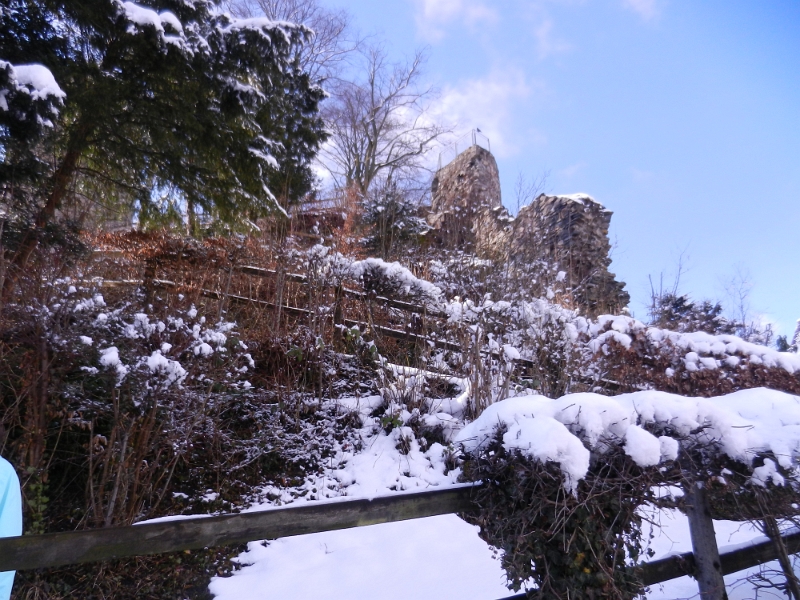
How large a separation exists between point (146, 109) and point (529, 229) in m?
6.29

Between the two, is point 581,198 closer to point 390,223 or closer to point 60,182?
point 390,223

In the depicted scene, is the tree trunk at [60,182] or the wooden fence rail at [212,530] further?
the tree trunk at [60,182]

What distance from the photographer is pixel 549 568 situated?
73.5 inches

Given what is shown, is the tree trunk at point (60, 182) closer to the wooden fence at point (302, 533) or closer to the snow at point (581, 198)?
the wooden fence at point (302, 533)

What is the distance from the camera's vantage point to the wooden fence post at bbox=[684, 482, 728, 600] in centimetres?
218

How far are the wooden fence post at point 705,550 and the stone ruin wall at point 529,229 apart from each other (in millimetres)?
5975

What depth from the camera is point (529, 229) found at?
8.62 meters

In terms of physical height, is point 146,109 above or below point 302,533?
above

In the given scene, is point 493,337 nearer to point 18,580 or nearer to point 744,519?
point 744,519

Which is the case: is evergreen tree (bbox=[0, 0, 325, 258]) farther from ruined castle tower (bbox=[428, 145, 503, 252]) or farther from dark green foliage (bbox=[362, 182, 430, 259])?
ruined castle tower (bbox=[428, 145, 503, 252])

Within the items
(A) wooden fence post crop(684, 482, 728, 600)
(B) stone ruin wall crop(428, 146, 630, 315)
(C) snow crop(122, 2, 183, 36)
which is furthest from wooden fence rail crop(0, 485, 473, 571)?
(B) stone ruin wall crop(428, 146, 630, 315)

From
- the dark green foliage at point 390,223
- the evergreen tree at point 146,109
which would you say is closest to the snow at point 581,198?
the dark green foliage at point 390,223

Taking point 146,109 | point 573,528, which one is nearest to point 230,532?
point 573,528

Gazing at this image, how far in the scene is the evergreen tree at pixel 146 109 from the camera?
553cm
